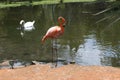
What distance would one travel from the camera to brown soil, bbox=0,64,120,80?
1245cm

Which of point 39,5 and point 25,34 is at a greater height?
point 39,5

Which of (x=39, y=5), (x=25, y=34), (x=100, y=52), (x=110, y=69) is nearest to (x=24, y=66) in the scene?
(x=110, y=69)

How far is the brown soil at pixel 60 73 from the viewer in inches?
490

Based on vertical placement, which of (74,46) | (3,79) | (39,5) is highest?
(39,5)

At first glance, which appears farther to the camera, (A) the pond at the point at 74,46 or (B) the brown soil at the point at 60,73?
(A) the pond at the point at 74,46

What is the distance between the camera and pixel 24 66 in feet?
49.5

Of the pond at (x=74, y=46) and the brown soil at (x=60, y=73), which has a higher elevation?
the pond at (x=74, y=46)

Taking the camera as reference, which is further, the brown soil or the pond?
the pond

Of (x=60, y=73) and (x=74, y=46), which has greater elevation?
(x=74, y=46)

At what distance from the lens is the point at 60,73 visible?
42.9 feet

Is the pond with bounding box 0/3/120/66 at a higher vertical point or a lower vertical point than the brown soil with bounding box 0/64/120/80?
higher

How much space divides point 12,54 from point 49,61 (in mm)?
3738

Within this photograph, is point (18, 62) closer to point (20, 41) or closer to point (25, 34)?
point (20, 41)

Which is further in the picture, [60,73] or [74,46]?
[74,46]
